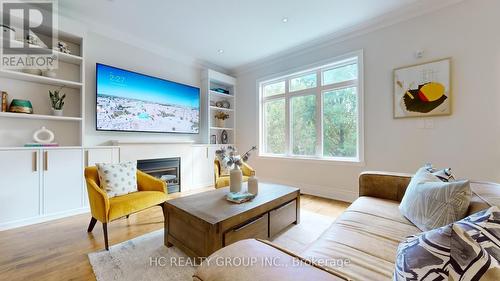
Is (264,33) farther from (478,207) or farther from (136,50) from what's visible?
(478,207)

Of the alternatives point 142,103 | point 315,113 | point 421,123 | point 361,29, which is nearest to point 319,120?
point 315,113

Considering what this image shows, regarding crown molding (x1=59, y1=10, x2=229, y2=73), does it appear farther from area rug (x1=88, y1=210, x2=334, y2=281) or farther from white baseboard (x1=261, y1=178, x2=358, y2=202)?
white baseboard (x1=261, y1=178, x2=358, y2=202)

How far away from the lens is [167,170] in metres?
3.70

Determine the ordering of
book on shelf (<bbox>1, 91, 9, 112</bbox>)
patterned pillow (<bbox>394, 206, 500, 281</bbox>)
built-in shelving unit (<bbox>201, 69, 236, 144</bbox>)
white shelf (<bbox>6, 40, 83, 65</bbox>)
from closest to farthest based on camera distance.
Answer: patterned pillow (<bbox>394, 206, 500, 281</bbox>) → book on shelf (<bbox>1, 91, 9, 112</bbox>) → white shelf (<bbox>6, 40, 83, 65</bbox>) → built-in shelving unit (<bbox>201, 69, 236, 144</bbox>)

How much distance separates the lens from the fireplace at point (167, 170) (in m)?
3.41

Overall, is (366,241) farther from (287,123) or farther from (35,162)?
(35,162)

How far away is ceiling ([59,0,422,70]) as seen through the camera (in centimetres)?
258

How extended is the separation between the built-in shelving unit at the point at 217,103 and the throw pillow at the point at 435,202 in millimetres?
3572

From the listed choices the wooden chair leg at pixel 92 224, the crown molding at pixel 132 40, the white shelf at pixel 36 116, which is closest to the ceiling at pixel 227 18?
the crown molding at pixel 132 40

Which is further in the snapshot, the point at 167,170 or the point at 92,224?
the point at 167,170

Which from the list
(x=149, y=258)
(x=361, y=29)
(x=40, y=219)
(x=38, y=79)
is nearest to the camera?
(x=149, y=258)

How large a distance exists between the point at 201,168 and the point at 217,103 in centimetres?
Result: 155

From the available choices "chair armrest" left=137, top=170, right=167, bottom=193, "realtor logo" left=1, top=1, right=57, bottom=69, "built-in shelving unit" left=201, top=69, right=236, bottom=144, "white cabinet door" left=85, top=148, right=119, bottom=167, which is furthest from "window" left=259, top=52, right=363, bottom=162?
"realtor logo" left=1, top=1, right=57, bottom=69

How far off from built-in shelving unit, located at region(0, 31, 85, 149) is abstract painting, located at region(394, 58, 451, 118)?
430cm
